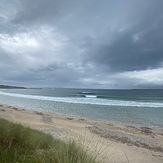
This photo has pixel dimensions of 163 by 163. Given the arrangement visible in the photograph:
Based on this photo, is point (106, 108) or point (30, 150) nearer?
point (30, 150)

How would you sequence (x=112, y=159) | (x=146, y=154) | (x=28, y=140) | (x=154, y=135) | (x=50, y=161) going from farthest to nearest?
(x=154, y=135), (x=146, y=154), (x=112, y=159), (x=28, y=140), (x=50, y=161)

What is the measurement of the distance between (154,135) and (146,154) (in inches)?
219

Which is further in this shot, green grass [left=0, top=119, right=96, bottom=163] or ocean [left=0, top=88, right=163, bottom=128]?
ocean [left=0, top=88, right=163, bottom=128]

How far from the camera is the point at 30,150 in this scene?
15.0 feet

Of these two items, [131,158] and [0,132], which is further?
[131,158]

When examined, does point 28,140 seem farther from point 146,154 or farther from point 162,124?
point 162,124

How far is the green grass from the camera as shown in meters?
3.52

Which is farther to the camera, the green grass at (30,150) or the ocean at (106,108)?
the ocean at (106,108)

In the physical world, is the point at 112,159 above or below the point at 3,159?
below

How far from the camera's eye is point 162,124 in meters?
19.1

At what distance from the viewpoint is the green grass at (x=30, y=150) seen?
3.52m

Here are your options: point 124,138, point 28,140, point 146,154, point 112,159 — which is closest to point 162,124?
point 124,138

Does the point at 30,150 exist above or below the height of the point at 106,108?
above

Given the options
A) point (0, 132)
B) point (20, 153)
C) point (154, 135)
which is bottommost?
point (154, 135)
